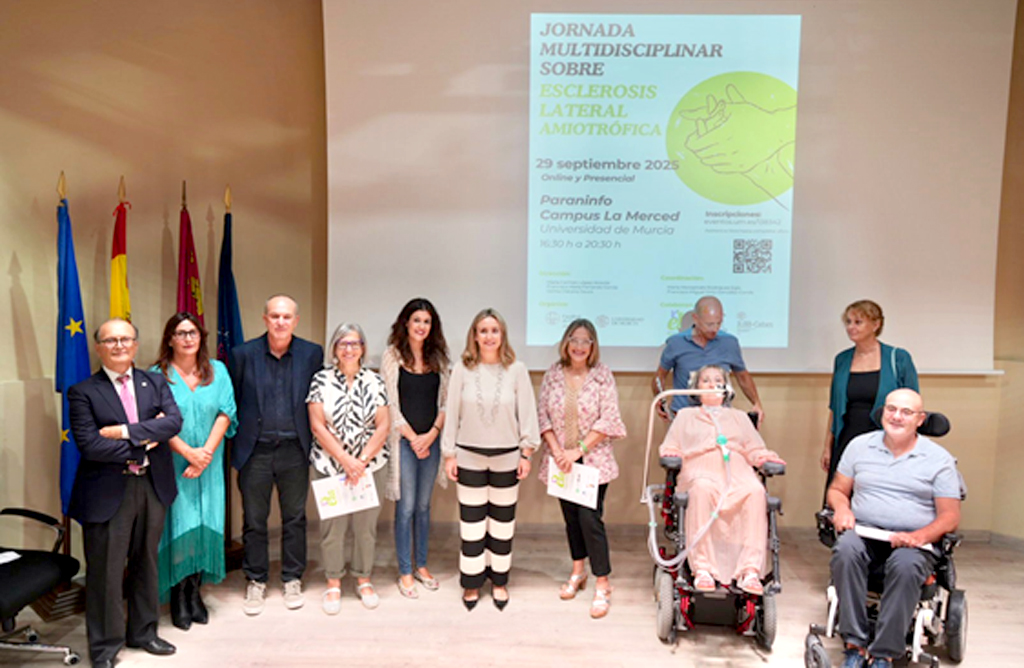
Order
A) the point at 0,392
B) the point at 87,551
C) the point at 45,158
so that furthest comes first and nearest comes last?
the point at 45,158, the point at 0,392, the point at 87,551

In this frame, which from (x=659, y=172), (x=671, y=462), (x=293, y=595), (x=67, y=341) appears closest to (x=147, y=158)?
(x=67, y=341)

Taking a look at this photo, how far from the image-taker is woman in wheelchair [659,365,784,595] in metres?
3.00

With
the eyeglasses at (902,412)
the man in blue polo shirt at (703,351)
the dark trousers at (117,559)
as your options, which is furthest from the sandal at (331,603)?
the eyeglasses at (902,412)

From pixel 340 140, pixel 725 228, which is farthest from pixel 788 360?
pixel 340 140

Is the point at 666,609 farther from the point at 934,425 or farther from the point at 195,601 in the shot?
the point at 195,601

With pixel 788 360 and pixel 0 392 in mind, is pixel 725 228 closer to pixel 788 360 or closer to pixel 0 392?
pixel 788 360

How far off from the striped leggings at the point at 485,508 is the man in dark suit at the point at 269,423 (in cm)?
89

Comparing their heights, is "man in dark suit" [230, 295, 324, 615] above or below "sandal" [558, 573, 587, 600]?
above

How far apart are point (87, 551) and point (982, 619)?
4.45m

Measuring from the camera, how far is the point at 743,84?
171 inches

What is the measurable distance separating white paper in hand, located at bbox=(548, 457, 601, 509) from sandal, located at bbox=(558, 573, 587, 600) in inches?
20.0

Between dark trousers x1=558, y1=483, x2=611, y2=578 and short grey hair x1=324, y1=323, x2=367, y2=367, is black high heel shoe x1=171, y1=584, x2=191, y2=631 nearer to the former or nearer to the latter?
short grey hair x1=324, y1=323, x2=367, y2=367

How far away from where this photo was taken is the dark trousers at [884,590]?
2773mm

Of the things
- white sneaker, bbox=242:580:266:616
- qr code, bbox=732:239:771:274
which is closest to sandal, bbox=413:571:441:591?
white sneaker, bbox=242:580:266:616
